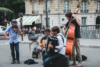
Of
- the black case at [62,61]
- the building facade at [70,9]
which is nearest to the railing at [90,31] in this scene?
the black case at [62,61]

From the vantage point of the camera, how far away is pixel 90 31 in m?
14.2

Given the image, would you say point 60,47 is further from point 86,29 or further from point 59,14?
point 59,14

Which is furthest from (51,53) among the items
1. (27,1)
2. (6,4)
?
(6,4)

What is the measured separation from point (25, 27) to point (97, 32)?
21.3 metres

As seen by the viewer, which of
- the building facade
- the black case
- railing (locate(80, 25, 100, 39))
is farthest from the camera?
the building facade

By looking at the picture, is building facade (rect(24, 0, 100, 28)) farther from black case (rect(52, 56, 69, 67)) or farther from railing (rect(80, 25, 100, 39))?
black case (rect(52, 56, 69, 67))

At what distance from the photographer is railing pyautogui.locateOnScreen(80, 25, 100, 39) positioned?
45.5 feet

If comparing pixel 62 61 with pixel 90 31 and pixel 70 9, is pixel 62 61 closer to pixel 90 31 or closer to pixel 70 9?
pixel 90 31

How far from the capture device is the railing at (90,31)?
13877 mm

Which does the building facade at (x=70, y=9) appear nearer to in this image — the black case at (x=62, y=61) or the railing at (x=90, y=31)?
the railing at (x=90, y=31)

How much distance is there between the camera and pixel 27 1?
105ft

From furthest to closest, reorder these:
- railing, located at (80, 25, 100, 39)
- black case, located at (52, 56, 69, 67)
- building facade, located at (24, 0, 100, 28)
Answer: building facade, located at (24, 0, 100, 28) → railing, located at (80, 25, 100, 39) → black case, located at (52, 56, 69, 67)

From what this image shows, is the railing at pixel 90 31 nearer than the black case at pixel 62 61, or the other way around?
the black case at pixel 62 61

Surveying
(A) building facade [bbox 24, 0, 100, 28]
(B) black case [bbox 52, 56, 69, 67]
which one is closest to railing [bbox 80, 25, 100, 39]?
(B) black case [bbox 52, 56, 69, 67]
